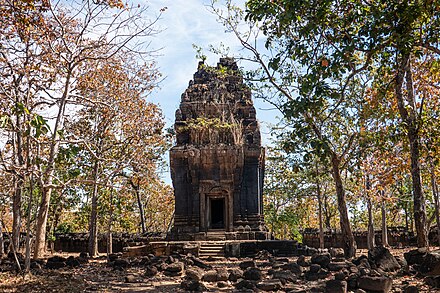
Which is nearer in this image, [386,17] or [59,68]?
[386,17]

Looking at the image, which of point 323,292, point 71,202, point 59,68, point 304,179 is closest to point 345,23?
point 323,292

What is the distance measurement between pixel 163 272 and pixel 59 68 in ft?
21.9

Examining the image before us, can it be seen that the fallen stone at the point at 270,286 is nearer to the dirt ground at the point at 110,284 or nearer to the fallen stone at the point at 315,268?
the dirt ground at the point at 110,284

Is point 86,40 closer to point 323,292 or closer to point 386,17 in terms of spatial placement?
point 386,17

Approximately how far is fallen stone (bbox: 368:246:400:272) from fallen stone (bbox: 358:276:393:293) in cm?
226

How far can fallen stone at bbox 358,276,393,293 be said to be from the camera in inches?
282

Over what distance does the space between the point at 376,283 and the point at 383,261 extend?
8.78ft

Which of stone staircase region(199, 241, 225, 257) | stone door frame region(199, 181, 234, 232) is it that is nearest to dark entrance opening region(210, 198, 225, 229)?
stone door frame region(199, 181, 234, 232)

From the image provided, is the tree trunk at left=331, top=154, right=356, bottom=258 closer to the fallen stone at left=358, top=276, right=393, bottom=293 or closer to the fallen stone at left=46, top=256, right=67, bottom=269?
the fallen stone at left=358, top=276, right=393, bottom=293

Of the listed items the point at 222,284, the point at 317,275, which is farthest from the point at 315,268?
the point at 222,284

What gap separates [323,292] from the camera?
24.3ft

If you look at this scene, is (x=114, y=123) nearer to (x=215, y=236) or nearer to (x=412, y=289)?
(x=215, y=236)

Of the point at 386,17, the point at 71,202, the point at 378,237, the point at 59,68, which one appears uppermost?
the point at 59,68

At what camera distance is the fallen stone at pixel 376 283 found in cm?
717
